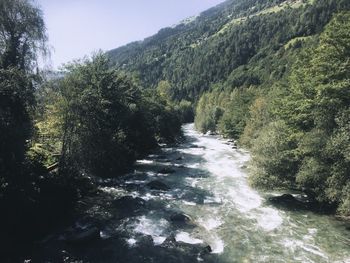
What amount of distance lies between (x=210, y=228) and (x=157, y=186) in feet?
51.2

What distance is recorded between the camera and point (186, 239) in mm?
32469

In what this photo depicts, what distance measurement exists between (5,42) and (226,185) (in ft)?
104

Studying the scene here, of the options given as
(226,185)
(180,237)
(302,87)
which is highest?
(302,87)

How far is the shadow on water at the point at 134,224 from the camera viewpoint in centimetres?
2894

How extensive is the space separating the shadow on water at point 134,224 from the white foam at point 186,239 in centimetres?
45

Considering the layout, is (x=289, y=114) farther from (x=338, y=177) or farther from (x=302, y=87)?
(x=338, y=177)

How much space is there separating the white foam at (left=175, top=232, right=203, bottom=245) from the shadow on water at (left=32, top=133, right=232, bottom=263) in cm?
45

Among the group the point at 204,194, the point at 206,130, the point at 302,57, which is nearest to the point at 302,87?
the point at 302,57

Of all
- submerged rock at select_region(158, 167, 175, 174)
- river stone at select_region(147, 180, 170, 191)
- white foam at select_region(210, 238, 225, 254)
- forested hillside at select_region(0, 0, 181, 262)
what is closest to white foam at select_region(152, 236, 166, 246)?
white foam at select_region(210, 238, 225, 254)

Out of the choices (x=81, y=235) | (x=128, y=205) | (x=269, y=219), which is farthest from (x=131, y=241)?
(x=269, y=219)

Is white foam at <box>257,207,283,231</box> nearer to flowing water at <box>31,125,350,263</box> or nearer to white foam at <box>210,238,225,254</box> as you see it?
flowing water at <box>31,125,350,263</box>

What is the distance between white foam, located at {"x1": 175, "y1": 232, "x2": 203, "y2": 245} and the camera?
31750 millimetres

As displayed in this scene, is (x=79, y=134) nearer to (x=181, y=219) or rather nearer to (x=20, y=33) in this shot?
(x=20, y=33)

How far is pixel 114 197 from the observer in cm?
4447
